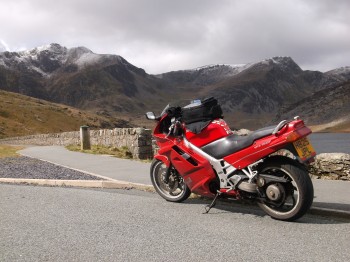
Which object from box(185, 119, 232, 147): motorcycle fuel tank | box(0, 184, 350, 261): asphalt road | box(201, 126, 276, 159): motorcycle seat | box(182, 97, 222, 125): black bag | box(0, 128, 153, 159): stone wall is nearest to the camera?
box(0, 184, 350, 261): asphalt road

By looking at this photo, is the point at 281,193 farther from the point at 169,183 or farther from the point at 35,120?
the point at 35,120

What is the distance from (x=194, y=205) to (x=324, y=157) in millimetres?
3777

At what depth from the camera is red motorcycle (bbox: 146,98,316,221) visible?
5176 mm

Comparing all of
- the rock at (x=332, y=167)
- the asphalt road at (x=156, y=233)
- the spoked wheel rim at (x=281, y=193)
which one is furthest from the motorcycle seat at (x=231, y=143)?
the rock at (x=332, y=167)

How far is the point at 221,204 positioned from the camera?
6.59 m

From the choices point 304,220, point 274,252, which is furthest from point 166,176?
point 274,252

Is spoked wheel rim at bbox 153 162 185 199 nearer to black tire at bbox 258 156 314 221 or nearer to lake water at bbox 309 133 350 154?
black tire at bbox 258 156 314 221

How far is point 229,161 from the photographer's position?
5711mm

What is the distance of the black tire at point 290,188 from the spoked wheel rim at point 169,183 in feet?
5.60

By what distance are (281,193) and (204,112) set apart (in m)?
1.74

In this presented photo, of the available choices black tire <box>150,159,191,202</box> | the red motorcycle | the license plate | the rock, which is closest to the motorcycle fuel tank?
the red motorcycle

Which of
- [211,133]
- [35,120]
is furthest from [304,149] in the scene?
[35,120]

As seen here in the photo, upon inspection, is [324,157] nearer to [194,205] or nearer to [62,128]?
[194,205]

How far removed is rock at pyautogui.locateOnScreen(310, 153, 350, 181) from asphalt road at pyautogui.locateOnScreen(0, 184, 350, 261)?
3227mm
